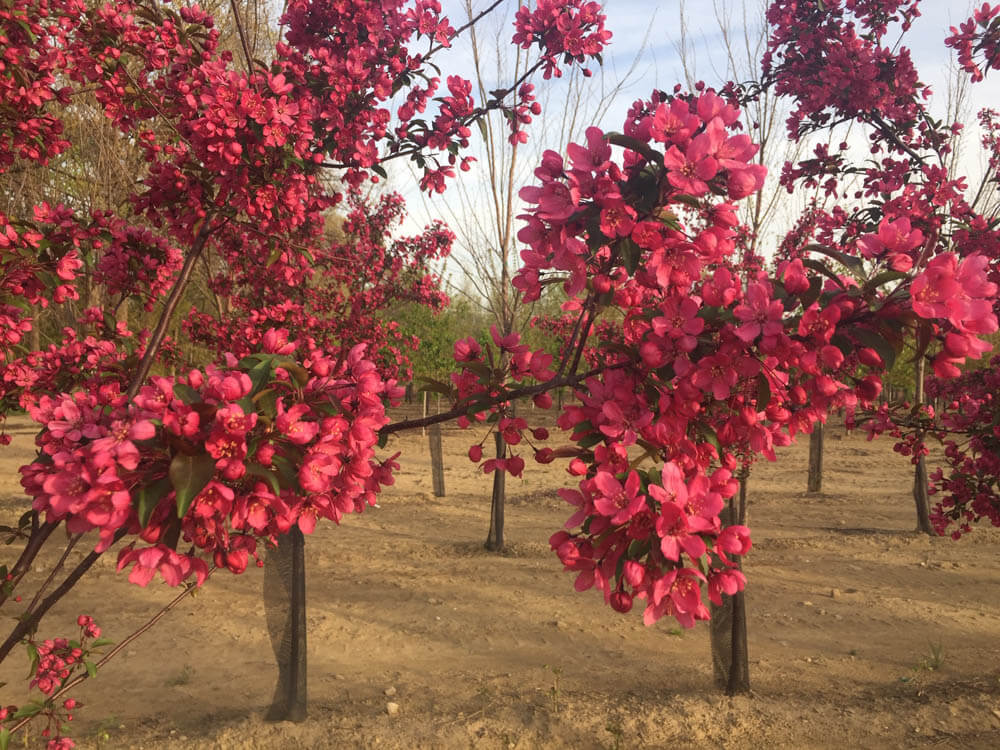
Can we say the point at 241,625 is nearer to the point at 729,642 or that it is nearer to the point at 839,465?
the point at 729,642

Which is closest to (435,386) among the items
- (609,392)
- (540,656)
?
(609,392)

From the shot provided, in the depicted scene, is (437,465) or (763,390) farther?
(437,465)

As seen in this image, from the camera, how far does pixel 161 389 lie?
1166 mm

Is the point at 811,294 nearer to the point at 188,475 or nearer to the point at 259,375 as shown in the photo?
the point at 259,375

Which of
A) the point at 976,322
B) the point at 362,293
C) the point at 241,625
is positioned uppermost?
the point at 362,293

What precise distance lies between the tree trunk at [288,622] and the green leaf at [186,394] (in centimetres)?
245

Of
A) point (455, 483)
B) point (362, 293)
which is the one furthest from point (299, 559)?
point (455, 483)

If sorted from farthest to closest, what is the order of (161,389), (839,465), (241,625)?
(839,465) → (241,625) → (161,389)

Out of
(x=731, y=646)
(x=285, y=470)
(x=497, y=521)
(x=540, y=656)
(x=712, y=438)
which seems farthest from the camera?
(x=497, y=521)

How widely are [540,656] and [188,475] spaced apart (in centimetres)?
385

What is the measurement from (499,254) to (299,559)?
4478 mm

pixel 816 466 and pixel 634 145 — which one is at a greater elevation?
pixel 634 145

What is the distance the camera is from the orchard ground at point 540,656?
11.1 ft

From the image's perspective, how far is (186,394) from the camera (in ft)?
3.93
